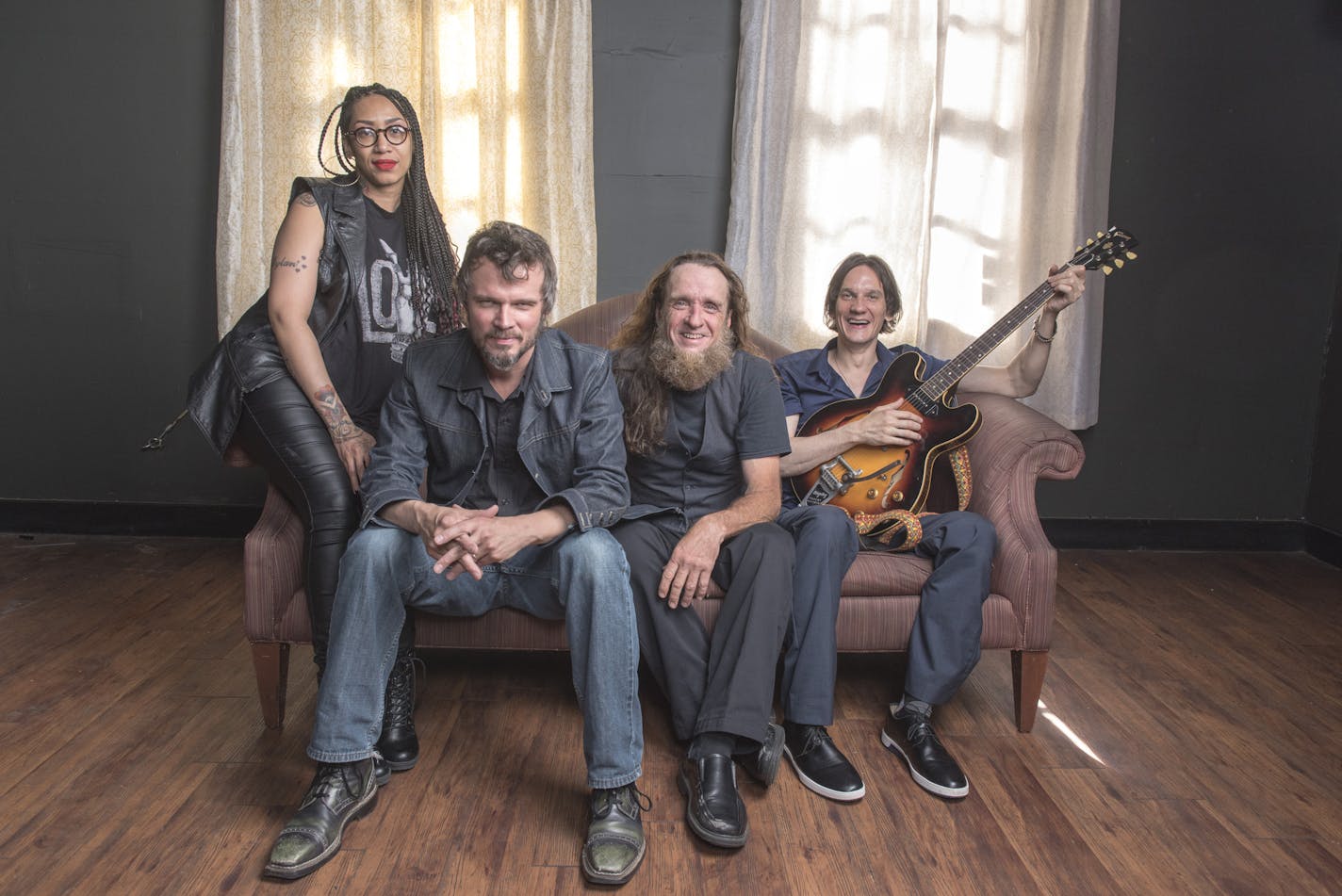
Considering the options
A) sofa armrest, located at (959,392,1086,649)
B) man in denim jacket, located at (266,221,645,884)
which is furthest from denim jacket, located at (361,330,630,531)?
sofa armrest, located at (959,392,1086,649)

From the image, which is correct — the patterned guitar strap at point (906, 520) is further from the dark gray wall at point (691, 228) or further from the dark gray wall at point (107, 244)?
the dark gray wall at point (107, 244)

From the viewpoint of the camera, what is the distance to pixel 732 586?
2.05 meters

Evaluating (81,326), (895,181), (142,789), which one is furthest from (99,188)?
(895,181)

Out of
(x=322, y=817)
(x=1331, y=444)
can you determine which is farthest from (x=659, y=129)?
(x=1331, y=444)

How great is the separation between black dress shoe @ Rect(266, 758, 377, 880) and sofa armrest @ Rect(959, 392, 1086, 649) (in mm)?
1420

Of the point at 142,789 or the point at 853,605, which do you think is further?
the point at 853,605

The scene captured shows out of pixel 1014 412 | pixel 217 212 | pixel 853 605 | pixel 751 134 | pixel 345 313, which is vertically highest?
pixel 751 134

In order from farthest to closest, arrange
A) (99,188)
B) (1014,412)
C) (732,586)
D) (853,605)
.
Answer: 1. (99,188)
2. (1014,412)
3. (853,605)
4. (732,586)

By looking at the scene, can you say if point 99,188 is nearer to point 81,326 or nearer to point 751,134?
point 81,326

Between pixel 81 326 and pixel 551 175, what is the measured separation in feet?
6.03

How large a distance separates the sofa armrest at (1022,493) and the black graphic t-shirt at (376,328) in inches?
56.5

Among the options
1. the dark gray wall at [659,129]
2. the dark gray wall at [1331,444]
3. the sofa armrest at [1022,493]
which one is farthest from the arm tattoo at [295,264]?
the dark gray wall at [1331,444]

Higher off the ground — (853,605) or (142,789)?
(853,605)

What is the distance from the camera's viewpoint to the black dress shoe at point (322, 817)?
65.1 inches
